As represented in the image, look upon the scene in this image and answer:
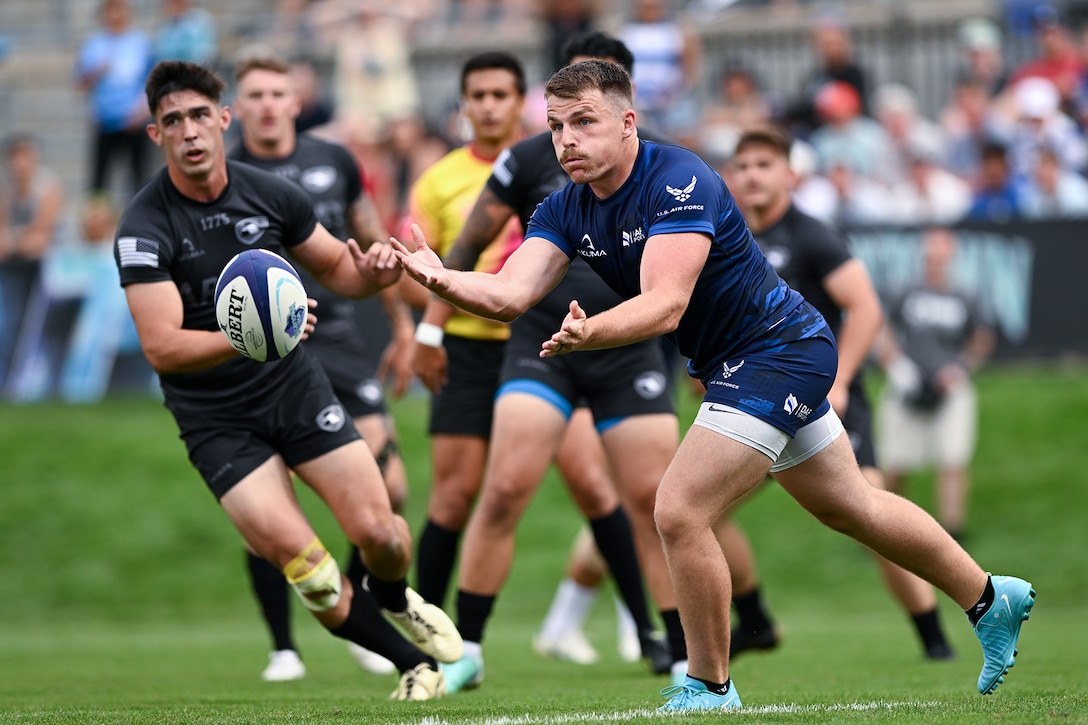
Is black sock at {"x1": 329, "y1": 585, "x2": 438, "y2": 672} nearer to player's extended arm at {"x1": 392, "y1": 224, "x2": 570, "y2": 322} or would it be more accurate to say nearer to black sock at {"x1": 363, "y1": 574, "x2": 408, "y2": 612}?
black sock at {"x1": 363, "y1": 574, "x2": 408, "y2": 612}

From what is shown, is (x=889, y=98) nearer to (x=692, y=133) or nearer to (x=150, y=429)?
(x=692, y=133)

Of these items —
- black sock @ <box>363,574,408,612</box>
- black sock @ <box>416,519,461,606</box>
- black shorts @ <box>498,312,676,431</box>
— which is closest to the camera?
black sock @ <box>363,574,408,612</box>

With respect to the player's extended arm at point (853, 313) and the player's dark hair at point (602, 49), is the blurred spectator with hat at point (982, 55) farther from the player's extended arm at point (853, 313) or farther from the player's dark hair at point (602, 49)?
the player's dark hair at point (602, 49)

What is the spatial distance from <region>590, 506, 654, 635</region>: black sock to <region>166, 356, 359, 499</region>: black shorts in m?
1.96

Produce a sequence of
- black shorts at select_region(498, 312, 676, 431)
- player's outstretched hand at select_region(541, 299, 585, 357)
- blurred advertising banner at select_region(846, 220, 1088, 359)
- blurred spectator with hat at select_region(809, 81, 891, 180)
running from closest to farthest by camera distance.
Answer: player's outstretched hand at select_region(541, 299, 585, 357)
black shorts at select_region(498, 312, 676, 431)
blurred advertising banner at select_region(846, 220, 1088, 359)
blurred spectator with hat at select_region(809, 81, 891, 180)

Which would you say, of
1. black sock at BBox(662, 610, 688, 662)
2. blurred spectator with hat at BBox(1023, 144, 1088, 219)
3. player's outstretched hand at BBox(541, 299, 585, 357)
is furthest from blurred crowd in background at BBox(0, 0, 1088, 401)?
player's outstretched hand at BBox(541, 299, 585, 357)

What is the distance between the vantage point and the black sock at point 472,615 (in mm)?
7984

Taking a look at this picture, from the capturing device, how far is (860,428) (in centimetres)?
899

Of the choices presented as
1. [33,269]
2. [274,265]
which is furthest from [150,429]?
[274,265]

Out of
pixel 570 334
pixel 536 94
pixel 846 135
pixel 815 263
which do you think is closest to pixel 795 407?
pixel 570 334

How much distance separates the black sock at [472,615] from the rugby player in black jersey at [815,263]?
5.54ft

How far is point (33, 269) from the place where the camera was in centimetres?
1688

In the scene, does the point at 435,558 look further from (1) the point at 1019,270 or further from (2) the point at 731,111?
(2) the point at 731,111

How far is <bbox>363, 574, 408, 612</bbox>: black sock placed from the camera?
727cm
